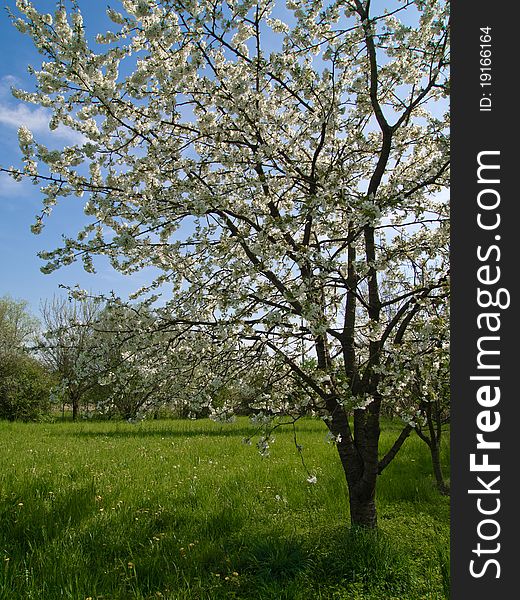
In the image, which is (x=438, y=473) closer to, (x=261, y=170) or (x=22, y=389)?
(x=261, y=170)

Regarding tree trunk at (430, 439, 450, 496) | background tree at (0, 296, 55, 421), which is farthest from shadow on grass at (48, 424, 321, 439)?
tree trunk at (430, 439, 450, 496)

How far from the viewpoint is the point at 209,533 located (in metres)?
5.11

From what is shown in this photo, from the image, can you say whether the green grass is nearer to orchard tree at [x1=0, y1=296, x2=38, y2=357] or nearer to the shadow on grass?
the shadow on grass

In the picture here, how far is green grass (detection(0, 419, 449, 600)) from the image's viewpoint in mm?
3809

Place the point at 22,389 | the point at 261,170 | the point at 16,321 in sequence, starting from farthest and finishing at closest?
the point at 16,321 < the point at 22,389 < the point at 261,170

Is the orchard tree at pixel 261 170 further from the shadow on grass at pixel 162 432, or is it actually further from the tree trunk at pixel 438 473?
the shadow on grass at pixel 162 432

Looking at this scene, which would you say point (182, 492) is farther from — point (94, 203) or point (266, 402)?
point (94, 203)

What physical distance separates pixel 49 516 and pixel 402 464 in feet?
21.9

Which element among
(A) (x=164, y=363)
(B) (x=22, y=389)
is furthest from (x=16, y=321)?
(A) (x=164, y=363)

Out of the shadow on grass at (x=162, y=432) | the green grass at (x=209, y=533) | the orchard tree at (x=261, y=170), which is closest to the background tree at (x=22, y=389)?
the shadow on grass at (x=162, y=432)

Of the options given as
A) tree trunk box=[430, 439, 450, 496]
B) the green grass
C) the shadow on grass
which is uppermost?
tree trunk box=[430, 439, 450, 496]

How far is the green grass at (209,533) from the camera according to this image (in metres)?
3.81

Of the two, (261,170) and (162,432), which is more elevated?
(261,170)

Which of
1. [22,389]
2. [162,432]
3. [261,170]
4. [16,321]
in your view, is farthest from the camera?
[16,321]
